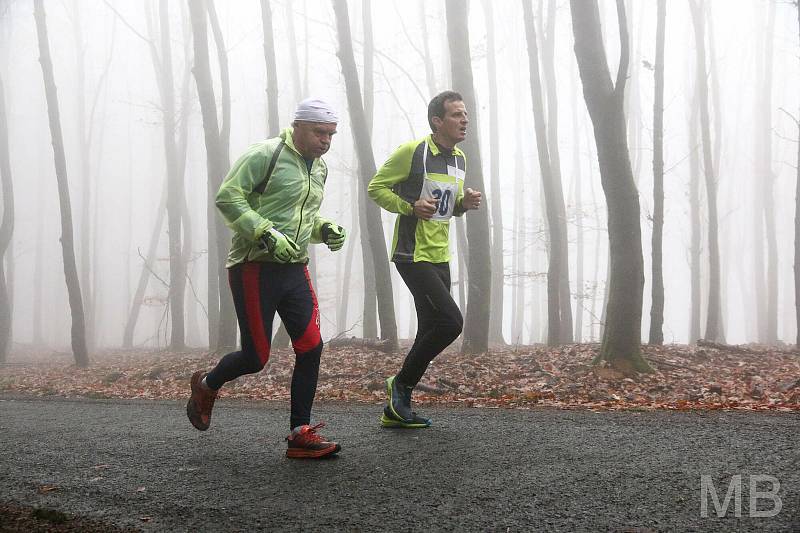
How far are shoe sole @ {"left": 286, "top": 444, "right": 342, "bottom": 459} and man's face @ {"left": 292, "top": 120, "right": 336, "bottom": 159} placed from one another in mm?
1897

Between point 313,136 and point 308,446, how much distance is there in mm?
1974

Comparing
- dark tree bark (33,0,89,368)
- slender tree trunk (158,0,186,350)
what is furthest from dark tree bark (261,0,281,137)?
slender tree trunk (158,0,186,350)

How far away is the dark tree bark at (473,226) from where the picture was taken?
11.6m

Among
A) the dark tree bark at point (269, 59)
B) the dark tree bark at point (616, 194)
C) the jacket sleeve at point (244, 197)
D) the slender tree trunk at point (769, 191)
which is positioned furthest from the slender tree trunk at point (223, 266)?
the slender tree trunk at point (769, 191)

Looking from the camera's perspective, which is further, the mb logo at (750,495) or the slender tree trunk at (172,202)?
the slender tree trunk at (172,202)

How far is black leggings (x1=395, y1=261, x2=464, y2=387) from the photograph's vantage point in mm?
4988

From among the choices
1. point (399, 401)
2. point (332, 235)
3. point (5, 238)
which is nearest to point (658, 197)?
point (399, 401)

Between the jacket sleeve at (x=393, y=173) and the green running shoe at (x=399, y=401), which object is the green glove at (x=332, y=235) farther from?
the green running shoe at (x=399, y=401)

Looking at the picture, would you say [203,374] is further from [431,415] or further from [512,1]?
[512,1]

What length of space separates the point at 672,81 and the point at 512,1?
12.6 m

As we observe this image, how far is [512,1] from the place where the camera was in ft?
92.9

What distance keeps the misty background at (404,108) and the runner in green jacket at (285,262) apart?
26.8 feet

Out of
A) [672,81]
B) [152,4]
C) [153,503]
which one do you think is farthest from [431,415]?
[672,81]

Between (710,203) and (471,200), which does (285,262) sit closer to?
(471,200)
